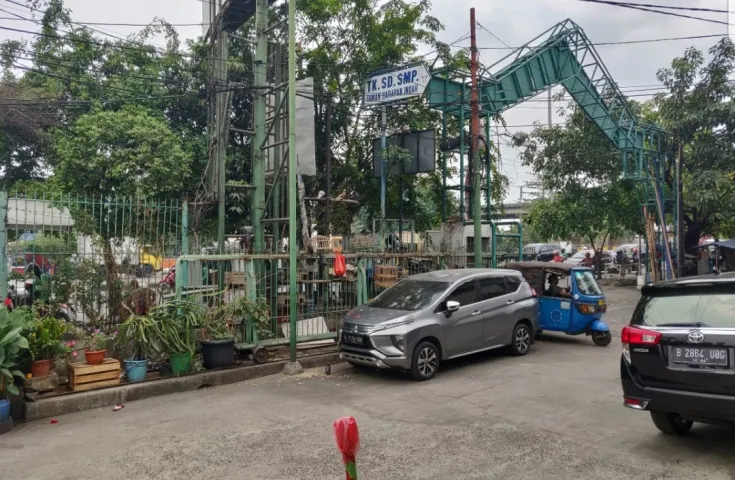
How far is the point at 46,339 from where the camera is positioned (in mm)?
7039

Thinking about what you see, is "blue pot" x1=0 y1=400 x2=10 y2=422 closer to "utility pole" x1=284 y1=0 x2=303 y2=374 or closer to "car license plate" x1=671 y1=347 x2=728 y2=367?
"utility pole" x1=284 y1=0 x2=303 y2=374

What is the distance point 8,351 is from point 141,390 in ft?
6.20

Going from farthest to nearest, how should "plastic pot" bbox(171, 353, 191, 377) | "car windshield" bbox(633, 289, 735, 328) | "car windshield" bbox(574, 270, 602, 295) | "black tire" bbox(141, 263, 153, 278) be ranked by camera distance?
"car windshield" bbox(574, 270, 602, 295), "black tire" bbox(141, 263, 153, 278), "plastic pot" bbox(171, 353, 191, 377), "car windshield" bbox(633, 289, 735, 328)

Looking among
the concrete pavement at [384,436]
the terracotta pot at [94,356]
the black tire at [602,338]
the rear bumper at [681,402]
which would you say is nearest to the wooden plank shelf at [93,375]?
the terracotta pot at [94,356]

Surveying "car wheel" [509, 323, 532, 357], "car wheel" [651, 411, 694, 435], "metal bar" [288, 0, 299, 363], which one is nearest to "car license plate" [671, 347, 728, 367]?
"car wheel" [651, 411, 694, 435]

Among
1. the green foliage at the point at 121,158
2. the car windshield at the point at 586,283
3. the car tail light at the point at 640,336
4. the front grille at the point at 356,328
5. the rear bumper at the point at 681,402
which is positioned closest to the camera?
the rear bumper at the point at 681,402

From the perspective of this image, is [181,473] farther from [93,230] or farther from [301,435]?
[93,230]

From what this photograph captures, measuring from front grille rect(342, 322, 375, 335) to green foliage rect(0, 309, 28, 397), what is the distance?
4.46 metres

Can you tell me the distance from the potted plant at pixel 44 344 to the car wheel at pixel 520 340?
7.52 metres

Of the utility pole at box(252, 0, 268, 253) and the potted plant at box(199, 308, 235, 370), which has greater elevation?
the utility pole at box(252, 0, 268, 253)

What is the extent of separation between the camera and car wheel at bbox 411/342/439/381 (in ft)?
26.8

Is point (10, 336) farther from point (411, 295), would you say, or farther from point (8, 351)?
point (411, 295)

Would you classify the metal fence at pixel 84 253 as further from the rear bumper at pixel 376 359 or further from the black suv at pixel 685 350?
the black suv at pixel 685 350

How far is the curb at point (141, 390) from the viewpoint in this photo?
22.4 ft
